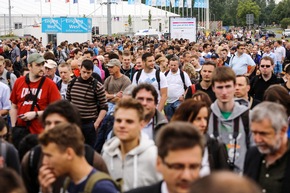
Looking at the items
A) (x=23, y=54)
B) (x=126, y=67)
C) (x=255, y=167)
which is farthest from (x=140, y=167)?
(x=23, y=54)

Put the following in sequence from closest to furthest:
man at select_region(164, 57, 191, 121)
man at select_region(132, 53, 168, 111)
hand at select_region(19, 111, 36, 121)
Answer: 1. hand at select_region(19, 111, 36, 121)
2. man at select_region(132, 53, 168, 111)
3. man at select_region(164, 57, 191, 121)

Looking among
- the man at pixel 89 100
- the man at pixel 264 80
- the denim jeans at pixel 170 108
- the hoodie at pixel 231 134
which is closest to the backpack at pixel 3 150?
the hoodie at pixel 231 134

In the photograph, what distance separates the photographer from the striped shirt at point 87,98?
9289 millimetres

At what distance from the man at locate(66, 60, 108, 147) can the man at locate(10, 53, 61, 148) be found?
94 centimetres

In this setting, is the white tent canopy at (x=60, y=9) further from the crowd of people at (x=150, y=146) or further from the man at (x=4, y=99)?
the crowd of people at (x=150, y=146)

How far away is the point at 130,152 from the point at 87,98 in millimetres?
4517

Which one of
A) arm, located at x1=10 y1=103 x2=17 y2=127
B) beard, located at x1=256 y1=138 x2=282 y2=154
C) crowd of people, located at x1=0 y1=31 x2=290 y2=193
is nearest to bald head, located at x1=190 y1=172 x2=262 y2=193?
crowd of people, located at x1=0 y1=31 x2=290 y2=193

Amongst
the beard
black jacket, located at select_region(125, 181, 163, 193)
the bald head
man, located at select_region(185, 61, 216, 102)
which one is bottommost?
black jacket, located at select_region(125, 181, 163, 193)

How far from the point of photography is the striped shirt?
9289 mm

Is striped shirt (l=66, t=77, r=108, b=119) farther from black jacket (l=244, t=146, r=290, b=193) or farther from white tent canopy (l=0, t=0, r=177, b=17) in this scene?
white tent canopy (l=0, t=0, r=177, b=17)

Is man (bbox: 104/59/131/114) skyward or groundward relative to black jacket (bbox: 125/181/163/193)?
skyward

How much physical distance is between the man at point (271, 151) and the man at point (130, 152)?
2.71 feet

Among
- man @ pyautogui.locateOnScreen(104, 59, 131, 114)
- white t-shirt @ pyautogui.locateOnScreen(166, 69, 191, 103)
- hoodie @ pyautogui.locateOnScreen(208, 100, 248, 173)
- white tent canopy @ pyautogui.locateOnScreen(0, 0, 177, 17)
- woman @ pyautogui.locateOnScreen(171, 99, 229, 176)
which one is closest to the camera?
woman @ pyautogui.locateOnScreen(171, 99, 229, 176)

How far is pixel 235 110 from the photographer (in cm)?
634
